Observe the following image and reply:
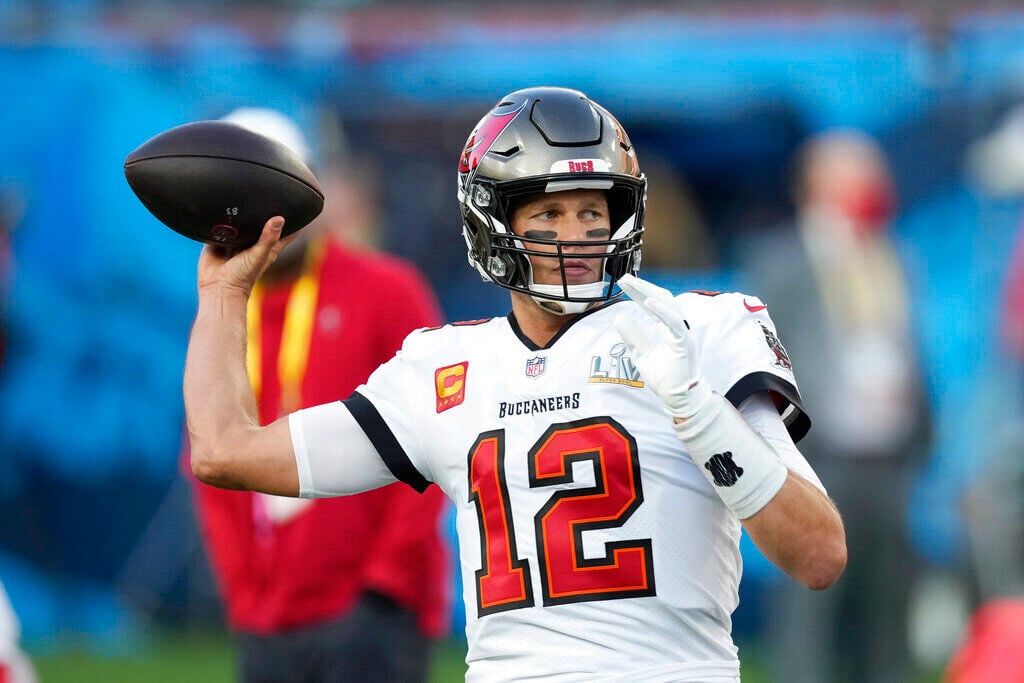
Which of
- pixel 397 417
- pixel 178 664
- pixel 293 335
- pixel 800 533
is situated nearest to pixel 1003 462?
pixel 178 664

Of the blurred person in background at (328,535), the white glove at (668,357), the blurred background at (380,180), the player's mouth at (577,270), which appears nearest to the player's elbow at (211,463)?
the player's mouth at (577,270)

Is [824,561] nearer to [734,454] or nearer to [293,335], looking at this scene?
[734,454]

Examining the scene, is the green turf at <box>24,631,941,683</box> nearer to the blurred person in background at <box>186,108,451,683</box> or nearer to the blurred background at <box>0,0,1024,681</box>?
the blurred background at <box>0,0,1024,681</box>

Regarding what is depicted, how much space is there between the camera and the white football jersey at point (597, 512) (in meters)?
2.97

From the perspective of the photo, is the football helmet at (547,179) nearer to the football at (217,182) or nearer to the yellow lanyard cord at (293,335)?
the football at (217,182)

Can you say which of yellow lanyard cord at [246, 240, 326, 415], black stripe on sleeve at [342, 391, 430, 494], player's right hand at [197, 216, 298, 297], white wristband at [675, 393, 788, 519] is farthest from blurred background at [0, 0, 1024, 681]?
white wristband at [675, 393, 788, 519]

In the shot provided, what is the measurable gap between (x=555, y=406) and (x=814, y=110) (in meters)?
5.73

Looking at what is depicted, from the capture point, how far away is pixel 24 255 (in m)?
8.66

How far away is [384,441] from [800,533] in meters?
0.92

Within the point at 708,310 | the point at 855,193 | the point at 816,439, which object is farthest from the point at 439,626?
the point at 855,193

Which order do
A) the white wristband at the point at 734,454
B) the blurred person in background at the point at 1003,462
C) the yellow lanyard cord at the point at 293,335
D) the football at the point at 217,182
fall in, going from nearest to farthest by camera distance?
1. the white wristband at the point at 734,454
2. the football at the point at 217,182
3. the yellow lanyard cord at the point at 293,335
4. the blurred person in background at the point at 1003,462

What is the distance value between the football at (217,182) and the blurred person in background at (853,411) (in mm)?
3372

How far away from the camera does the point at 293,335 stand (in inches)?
181

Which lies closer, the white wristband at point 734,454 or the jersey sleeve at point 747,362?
the white wristband at point 734,454
